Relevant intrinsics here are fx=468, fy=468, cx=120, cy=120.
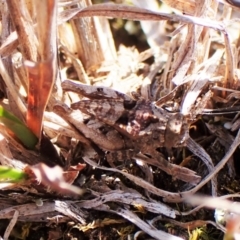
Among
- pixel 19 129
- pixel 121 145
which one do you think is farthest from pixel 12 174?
pixel 121 145

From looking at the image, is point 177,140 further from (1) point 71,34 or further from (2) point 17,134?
(1) point 71,34

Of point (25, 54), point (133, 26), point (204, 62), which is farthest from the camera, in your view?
point (133, 26)

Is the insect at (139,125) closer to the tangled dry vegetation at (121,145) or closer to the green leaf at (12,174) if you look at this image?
the tangled dry vegetation at (121,145)

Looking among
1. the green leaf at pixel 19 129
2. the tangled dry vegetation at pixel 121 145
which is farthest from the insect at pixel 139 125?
the green leaf at pixel 19 129

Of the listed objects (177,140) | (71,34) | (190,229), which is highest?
(71,34)

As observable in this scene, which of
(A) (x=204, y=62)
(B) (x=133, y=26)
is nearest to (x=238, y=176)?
(A) (x=204, y=62)

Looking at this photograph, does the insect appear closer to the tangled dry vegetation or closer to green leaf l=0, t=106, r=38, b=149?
the tangled dry vegetation
